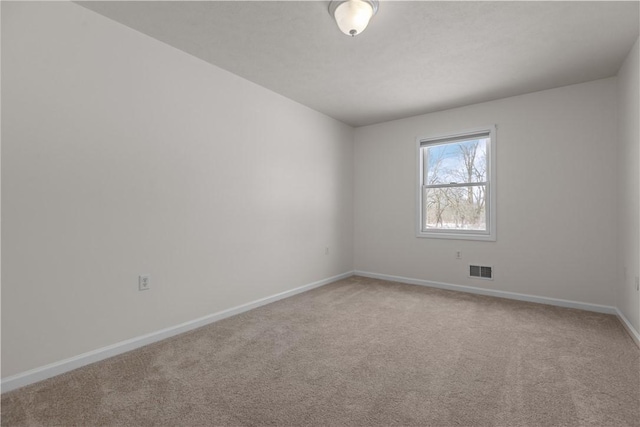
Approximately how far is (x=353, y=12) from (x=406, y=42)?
74 cm

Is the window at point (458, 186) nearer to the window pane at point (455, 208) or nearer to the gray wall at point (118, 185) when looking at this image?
the window pane at point (455, 208)

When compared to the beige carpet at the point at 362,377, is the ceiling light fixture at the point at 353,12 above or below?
above

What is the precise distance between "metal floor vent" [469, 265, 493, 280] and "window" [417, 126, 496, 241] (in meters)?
0.38

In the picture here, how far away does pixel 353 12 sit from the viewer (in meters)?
2.06

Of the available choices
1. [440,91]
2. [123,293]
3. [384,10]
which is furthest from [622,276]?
[123,293]

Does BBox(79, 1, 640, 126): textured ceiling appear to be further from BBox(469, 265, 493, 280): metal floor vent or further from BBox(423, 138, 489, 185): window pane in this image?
BBox(469, 265, 493, 280): metal floor vent

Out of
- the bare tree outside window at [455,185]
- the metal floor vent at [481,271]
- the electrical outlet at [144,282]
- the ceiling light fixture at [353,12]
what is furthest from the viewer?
the bare tree outside window at [455,185]

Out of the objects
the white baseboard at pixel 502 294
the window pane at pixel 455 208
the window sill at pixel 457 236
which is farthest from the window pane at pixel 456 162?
the white baseboard at pixel 502 294

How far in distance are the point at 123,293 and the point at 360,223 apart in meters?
3.59

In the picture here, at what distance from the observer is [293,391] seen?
1.83m

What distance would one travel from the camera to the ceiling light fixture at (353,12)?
205 centimetres

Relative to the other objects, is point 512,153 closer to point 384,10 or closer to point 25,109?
point 384,10

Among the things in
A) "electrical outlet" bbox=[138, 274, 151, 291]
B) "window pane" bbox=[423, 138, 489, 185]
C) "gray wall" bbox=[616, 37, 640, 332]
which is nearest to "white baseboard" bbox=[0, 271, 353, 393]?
"electrical outlet" bbox=[138, 274, 151, 291]

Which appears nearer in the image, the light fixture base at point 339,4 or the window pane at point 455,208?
the light fixture base at point 339,4
